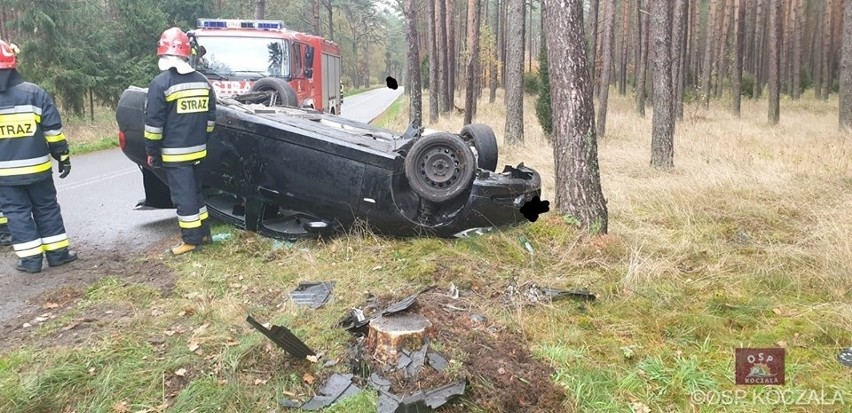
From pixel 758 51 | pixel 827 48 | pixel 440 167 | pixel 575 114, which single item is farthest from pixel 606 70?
pixel 758 51

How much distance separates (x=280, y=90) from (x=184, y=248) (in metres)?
3.08

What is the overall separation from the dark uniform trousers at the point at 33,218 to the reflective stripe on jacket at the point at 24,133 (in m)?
0.11

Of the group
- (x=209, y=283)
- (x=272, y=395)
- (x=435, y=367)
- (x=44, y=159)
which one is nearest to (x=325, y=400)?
(x=272, y=395)

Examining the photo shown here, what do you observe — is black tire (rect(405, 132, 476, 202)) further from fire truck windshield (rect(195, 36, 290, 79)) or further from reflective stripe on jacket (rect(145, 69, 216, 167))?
fire truck windshield (rect(195, 36, 290, 79))

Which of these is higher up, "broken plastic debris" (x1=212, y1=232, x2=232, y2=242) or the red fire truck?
the red fire truck

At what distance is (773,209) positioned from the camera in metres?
6.51

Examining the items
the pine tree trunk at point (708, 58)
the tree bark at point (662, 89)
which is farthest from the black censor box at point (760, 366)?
the pine tree trunk at point (708, 58)

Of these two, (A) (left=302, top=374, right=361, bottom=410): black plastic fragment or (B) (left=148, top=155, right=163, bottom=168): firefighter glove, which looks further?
(B) (left=148, top=155, right=163, bottom=168): firefighter glove

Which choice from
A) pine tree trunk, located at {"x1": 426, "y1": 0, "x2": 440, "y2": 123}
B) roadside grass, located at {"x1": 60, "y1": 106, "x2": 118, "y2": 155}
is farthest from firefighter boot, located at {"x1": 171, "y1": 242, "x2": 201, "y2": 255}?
pine tree trunk, located at {"x1": 426, "y1": 0, "x2": 440, "y2": 123}

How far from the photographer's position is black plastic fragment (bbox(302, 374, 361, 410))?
2891 millimetres

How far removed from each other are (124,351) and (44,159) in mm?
2606

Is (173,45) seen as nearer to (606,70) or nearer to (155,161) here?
(155,161)

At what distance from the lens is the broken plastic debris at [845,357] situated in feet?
10.4

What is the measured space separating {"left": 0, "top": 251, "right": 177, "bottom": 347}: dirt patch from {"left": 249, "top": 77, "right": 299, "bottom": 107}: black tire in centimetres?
302
